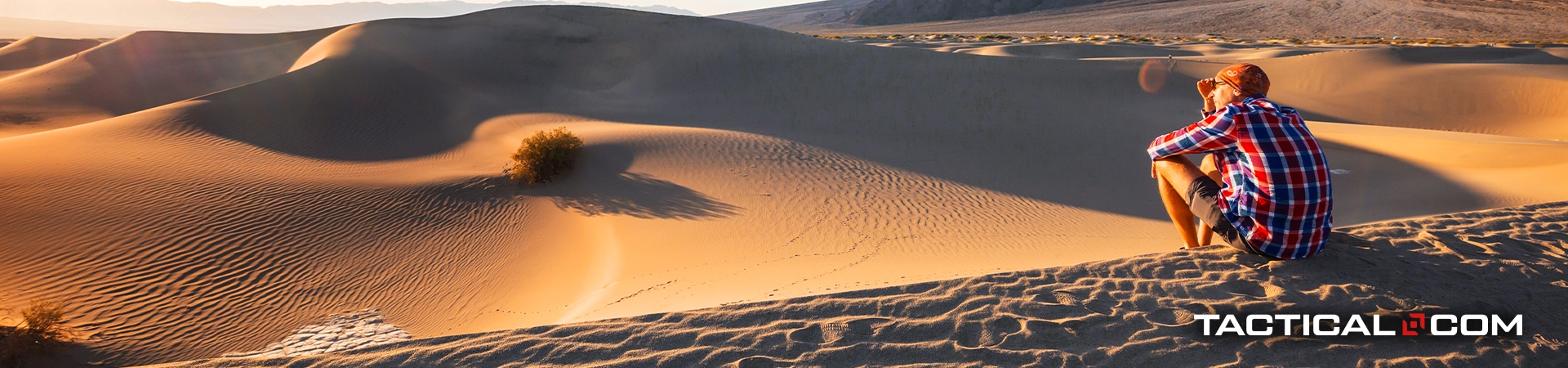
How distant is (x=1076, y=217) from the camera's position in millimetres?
8602

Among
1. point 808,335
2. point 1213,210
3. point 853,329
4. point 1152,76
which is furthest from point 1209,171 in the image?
point 1152,76

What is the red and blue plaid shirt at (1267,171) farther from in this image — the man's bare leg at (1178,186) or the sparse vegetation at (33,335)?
the sparse vegetation at (33,335)

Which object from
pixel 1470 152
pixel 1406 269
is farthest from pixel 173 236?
pixel 1470 152

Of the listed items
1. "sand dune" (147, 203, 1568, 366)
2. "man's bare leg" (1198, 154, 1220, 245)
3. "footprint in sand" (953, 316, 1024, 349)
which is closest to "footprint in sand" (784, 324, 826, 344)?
"sand dune" (147, 203, 1568, 366)

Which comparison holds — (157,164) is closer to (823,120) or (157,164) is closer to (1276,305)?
(823,120)

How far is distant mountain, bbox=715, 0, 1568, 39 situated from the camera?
47.8 meters

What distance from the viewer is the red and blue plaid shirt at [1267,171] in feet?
12.1

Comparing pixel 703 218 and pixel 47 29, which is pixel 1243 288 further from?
pixel 47 29

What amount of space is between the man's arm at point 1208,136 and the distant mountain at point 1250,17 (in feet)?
176

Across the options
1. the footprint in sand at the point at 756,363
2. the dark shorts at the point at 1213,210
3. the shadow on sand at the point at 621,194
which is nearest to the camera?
the footprint in sand at the point at 756,363

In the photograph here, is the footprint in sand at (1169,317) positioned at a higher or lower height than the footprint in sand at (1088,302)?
lower

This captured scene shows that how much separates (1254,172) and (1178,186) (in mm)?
725

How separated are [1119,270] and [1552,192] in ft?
19.6

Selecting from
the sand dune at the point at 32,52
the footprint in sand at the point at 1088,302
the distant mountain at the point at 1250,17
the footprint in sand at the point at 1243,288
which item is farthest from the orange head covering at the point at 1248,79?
the distant mountain at the point at 1250,17
